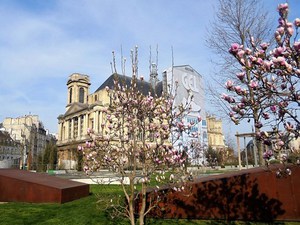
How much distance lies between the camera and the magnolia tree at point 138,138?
579 cm

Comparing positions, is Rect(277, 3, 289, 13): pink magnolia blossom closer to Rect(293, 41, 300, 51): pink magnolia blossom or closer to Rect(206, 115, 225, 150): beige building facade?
Rect(293, 41, 300, 51): pink magnolia blossom

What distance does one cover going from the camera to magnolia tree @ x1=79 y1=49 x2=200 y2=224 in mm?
5785

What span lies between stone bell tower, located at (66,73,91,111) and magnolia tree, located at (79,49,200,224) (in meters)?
66.0

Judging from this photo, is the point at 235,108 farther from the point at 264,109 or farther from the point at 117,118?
the point at 117,118

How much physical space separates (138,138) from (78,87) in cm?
6774

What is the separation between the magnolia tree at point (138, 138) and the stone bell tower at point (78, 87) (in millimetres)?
65983

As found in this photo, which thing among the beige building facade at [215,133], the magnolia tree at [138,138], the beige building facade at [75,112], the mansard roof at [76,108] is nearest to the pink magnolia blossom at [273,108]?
the magnolia tree at [138,138]

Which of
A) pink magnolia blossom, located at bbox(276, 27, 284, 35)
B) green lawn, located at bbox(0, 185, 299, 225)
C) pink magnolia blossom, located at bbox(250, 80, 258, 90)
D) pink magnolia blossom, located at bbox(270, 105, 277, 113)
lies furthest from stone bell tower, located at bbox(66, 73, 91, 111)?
pink magnolia blossom, located at bbox(276, 27, 284, 35)

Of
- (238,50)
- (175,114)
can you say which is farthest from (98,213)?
(238,50)

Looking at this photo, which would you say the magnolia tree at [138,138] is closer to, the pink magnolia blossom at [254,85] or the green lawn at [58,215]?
the green lawn at [58,215]

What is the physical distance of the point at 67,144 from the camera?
2557 inches

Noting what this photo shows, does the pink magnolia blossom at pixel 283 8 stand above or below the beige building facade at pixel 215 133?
below

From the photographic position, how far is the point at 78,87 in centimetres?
7069

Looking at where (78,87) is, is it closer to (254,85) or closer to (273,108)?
(273,108)
